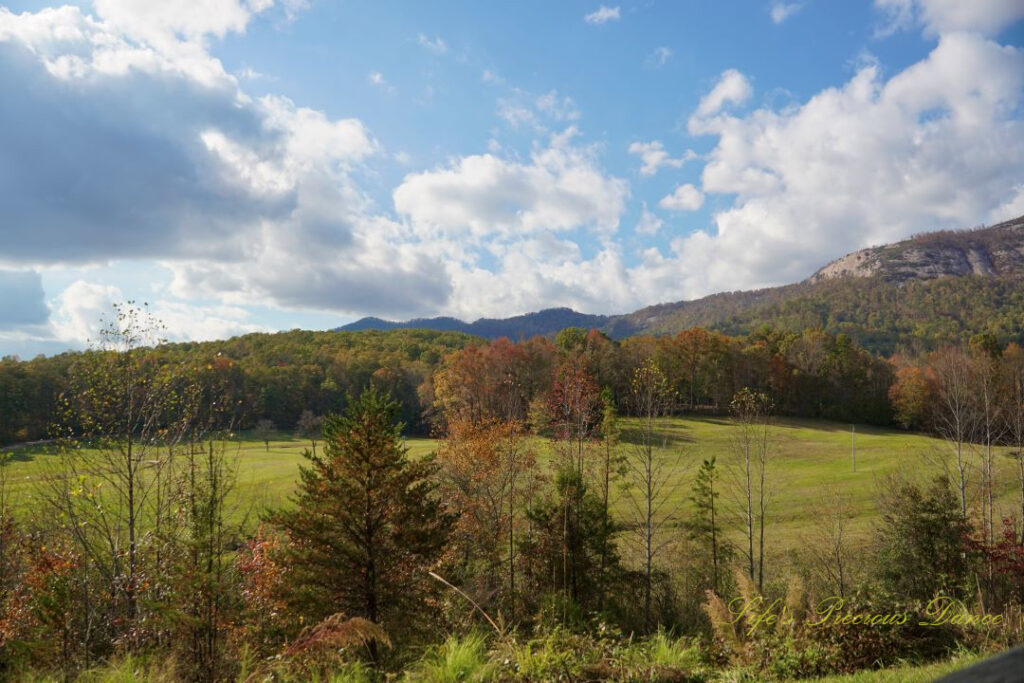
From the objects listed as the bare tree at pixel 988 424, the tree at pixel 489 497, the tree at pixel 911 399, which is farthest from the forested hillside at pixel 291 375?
the tree at pixel 911 399

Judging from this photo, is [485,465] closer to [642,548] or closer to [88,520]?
[642,548]

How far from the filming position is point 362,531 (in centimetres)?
1445

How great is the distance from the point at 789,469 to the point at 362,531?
150 ft

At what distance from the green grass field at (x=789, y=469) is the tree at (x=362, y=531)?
5501 millimetres

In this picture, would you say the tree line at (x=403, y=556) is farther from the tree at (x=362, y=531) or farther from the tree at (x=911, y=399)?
the tree at (x=911, y=399)

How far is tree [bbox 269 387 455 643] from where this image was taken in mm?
13812

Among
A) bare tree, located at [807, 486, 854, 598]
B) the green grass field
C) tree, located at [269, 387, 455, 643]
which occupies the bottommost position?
bare tree, located at [807, 486, 854, 598]

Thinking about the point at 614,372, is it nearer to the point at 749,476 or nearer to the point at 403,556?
the point at 749,476

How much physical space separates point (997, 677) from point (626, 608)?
25995 millimetres

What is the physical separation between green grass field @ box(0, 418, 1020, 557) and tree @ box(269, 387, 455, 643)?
18.0 feet

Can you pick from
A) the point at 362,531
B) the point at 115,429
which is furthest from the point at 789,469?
the point at 115,429

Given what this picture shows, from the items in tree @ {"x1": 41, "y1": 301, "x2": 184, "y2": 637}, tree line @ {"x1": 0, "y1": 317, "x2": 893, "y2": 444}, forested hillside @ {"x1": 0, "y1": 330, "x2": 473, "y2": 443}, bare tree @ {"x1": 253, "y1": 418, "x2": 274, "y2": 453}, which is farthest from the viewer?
tree line @ {"x1": 0, "y1": 317, "x2": 893, "y2": 444}

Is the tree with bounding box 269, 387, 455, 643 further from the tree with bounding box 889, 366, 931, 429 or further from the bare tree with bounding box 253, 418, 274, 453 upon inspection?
the tree with bounding box 889, 366, 931, 429

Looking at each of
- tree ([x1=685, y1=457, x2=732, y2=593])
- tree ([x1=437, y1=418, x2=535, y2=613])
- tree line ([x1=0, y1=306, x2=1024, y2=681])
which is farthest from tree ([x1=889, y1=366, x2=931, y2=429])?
tree ([x1=437, y1=418, x2=535, y2=613])
